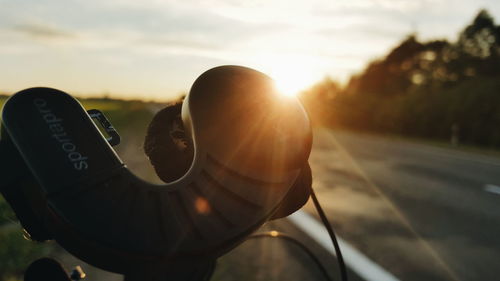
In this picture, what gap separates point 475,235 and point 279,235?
4927mm

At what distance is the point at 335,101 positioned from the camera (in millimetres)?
38688

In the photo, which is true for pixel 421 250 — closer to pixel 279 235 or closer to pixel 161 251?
pixel 279 235

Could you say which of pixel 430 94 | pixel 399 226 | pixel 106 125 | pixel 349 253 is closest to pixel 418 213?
pixel 399 226

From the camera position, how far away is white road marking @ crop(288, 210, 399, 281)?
158 inches

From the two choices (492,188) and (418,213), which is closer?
(418,213)

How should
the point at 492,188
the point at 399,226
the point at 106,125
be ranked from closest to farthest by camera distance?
the point at 106,125 < the point at 399,226 < the point at 492,188

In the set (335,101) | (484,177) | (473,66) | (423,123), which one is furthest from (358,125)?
(484,177)

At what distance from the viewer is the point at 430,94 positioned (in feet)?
90.5

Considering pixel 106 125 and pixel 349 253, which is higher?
pixel 106 125

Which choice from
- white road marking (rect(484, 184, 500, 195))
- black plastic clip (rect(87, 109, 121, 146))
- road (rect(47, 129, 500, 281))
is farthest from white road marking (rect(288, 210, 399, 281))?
white road marking (rect(484, 184, 500, 195))

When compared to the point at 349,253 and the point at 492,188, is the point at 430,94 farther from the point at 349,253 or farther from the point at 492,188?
the point at 349,253

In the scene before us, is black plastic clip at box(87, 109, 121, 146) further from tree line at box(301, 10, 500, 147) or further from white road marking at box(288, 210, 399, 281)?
tree line at box(301, 10, 500, 147)

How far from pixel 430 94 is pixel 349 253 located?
2504cm

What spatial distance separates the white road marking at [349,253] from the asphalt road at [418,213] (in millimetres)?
95
